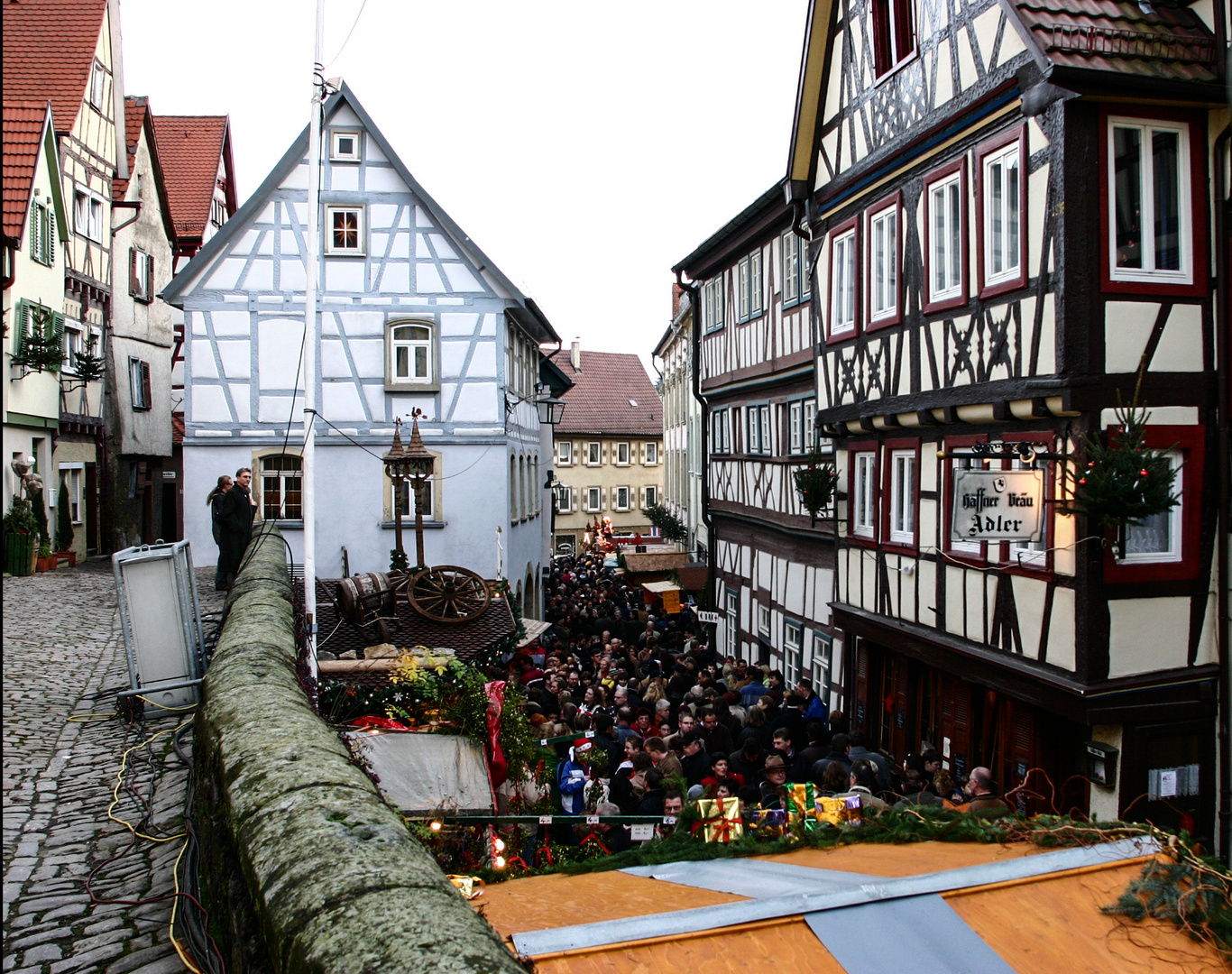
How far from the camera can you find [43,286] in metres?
23.6

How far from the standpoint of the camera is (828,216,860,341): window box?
14.2 meters

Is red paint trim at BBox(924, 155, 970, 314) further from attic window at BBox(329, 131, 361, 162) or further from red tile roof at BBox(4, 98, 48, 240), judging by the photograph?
red tile roof at BBox(4, 98, 48, 240)

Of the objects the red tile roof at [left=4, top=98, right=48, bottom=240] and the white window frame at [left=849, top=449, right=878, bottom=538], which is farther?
the red tile roof at [left=4, top=98, right=48, bottom=240]

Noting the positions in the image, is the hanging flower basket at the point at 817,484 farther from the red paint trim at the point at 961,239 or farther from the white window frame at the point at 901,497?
the red paint trim at the point at 961,239

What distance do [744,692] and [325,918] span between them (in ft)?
40.8

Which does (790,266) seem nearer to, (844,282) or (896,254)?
(844,282)

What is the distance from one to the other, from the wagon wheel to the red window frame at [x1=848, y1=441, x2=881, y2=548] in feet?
19.3

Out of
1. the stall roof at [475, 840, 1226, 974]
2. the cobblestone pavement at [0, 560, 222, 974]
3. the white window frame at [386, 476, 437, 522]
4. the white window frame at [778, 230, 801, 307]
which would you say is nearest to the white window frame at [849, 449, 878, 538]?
the white window frame at [778, 230, 801, 307]

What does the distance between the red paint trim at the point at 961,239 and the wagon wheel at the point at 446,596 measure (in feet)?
27.1

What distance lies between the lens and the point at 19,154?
22.6 metres

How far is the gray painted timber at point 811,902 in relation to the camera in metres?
4.26

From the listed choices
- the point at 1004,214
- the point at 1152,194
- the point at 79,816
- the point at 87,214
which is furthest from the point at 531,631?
the point at 87,214

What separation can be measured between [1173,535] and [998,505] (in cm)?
159

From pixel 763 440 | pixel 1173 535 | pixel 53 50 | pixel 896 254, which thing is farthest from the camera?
pixel 53 50
